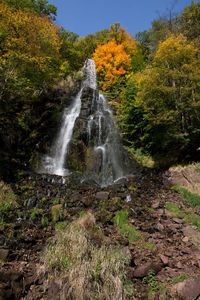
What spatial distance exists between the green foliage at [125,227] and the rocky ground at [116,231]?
0.48ft

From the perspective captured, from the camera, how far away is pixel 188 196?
55.1 ft

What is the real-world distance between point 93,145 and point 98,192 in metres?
6.11

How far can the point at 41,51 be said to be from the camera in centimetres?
2700

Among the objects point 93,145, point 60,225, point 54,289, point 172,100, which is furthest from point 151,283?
point 172,100

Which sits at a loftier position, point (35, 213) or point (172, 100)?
point (172, 100)

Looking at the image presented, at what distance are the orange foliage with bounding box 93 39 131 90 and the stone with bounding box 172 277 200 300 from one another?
1058 inches

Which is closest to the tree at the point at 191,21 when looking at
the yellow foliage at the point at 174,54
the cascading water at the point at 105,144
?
the yellow foliage at the point at 174,54

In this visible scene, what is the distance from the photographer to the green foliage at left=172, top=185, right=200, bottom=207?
640 inches

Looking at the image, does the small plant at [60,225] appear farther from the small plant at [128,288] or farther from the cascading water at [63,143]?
the cascading water at [63,143]

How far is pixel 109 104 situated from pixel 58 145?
275 inches

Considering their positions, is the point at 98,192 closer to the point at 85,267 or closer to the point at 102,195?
the point at 102,195

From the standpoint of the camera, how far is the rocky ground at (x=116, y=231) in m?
9.44

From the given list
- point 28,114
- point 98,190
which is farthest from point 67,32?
point 98,190

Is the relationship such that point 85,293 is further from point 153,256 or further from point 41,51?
point 41,51
